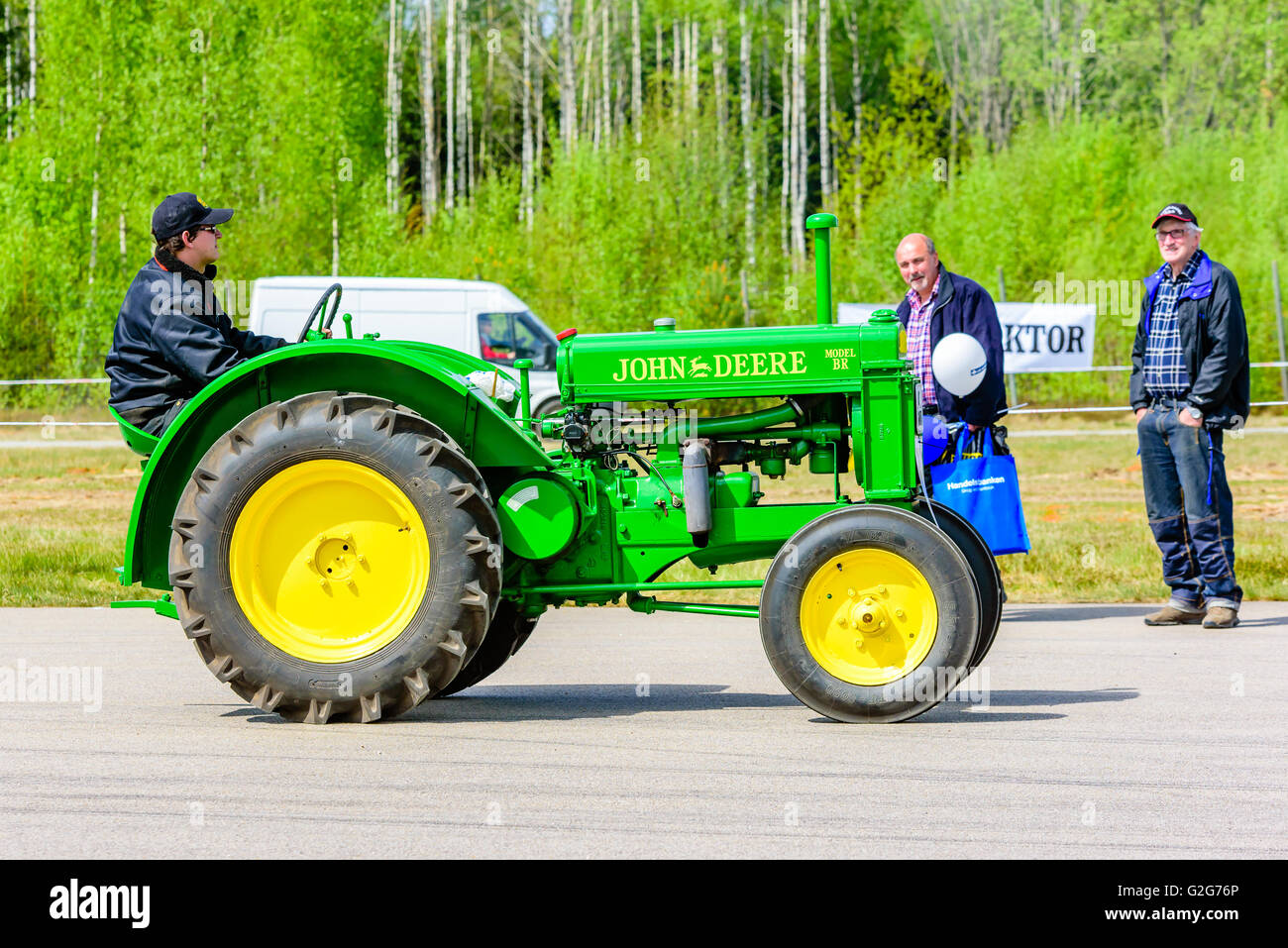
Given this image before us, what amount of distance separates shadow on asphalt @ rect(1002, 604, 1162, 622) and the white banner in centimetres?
1239

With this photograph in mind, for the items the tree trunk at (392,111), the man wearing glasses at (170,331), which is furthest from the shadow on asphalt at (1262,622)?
the tree trunk at (392,111)

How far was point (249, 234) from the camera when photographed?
30344 mm

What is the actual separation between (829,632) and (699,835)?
1.70 m

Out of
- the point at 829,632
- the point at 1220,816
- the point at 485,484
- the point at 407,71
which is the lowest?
the point at 1220,816

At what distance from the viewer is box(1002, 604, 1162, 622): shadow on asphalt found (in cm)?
922

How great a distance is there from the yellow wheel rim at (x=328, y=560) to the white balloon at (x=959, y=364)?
2.62 meters

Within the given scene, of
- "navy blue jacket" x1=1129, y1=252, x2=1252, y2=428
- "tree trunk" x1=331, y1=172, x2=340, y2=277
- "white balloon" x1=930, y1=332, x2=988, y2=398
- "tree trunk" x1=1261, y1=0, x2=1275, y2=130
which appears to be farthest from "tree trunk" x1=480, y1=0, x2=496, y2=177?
"white balloon" x1=930, y1=332, x2=988, y2=398

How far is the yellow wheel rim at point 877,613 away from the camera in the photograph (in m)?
6.08

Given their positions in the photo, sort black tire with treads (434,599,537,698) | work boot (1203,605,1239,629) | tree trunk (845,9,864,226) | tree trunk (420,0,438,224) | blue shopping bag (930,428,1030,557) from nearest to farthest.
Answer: black tire with treads (434,599,537,698) < blue shopping bag (930,428,1030,557) < work boot (1203,605,1239,629) < tree trunk (845,9,864,226) < tree trunk (420,0,438,224)

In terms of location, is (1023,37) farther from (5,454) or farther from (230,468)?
(230,468)

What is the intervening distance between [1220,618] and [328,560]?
16.2 ft

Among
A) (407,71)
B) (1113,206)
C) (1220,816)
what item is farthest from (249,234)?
(1220,816)

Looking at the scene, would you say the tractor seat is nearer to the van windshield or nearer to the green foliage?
the van windshield

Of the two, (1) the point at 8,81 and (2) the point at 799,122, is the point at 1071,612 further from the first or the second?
(1) the point at 8,81
